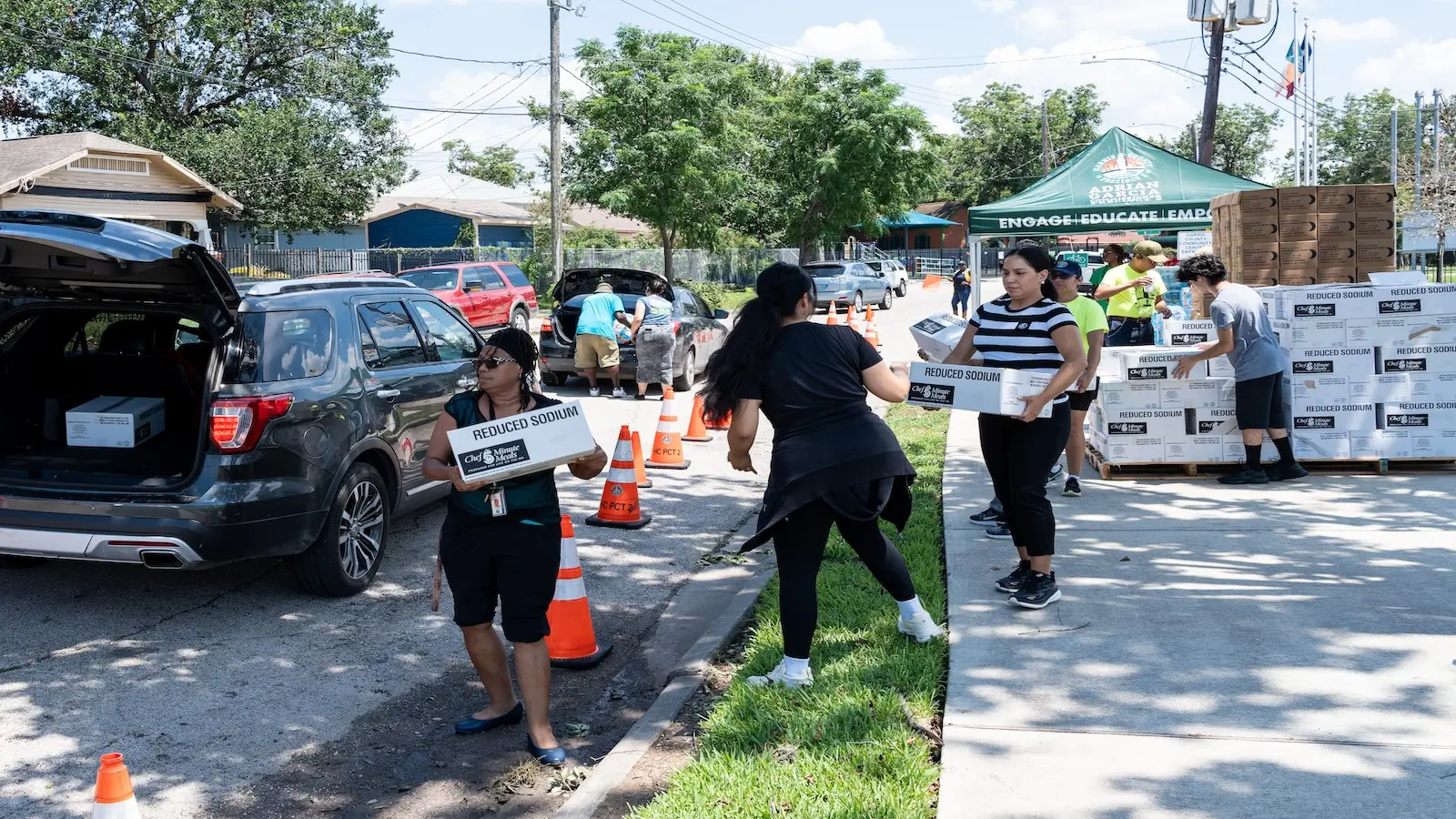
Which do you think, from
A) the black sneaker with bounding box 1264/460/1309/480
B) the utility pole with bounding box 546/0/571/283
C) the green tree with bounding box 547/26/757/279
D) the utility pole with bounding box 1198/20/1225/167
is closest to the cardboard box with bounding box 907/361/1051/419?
the black sneaker with bounding box 1264/460/1309/480

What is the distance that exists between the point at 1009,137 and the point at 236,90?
5010cm

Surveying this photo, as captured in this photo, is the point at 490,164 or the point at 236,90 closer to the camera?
the point at 236,90

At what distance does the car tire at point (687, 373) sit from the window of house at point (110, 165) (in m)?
19.7

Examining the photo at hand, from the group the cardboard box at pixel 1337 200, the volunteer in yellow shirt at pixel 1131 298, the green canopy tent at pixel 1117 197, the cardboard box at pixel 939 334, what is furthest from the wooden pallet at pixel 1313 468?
the green canopy tent at pixel 1117 197

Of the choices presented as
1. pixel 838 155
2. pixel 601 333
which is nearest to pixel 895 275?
pixel 838 155

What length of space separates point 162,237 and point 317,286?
121cm

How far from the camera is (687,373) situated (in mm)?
15805

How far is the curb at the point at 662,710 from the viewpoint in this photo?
4.09m

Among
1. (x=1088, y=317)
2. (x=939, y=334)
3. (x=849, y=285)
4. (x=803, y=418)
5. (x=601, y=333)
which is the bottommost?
(x=803, y=418)

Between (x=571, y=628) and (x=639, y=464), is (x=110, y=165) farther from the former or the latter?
(x=571, y=628)

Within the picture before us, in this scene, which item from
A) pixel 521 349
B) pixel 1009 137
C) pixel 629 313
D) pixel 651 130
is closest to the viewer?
pixel 521 349

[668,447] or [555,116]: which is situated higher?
[555,116]

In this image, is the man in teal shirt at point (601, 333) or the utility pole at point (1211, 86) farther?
the utility pole at point (1211, 86)

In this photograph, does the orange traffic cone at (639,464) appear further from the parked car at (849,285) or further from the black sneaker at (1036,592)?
the parked car at (849,285)
